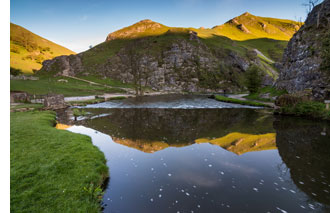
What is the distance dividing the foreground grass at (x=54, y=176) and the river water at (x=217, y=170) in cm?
121

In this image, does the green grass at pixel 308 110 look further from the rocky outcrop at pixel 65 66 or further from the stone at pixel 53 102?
the rocky outcrop at pixel 65 66

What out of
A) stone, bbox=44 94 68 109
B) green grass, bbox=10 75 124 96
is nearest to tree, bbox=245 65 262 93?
stone, bbox=44 94 68 109

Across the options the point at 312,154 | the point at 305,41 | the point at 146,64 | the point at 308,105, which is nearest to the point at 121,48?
the point at 146,64

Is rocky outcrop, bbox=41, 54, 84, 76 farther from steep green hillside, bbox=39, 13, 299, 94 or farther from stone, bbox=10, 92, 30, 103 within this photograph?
stone, bbox=10, 92, 30, 103

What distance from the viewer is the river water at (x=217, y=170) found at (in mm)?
8320

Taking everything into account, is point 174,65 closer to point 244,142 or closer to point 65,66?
point 65,66

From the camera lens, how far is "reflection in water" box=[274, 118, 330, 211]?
9484mm

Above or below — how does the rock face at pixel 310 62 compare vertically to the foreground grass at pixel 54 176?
above

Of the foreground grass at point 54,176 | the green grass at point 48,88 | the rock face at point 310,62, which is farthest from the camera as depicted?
the green grass at point 48,88

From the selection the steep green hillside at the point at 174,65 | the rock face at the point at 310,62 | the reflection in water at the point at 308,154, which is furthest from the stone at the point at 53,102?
the steep green hillside at the point at 174,65

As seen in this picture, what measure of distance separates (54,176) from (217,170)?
10004 millimetres

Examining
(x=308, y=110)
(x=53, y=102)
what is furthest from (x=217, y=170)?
(x=53, y=102)

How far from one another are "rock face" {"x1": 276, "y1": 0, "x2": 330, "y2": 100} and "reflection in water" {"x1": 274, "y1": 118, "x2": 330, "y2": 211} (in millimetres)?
13871

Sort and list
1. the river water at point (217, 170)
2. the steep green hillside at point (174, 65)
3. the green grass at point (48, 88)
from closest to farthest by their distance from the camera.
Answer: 1. the river water at point (217, 170)
2. the green grass at point (48, 88)
3. the steep green hillside at point (174, 65)
